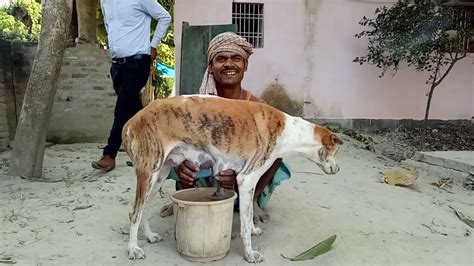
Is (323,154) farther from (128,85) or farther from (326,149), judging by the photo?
(128,85)

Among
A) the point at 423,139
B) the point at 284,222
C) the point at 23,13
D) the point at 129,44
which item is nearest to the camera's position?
the point at 284,222

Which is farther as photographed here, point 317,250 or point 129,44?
point 129,44

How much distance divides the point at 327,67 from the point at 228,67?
4.99 m

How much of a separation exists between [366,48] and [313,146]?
18.0 feet

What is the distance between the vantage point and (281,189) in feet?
13.3

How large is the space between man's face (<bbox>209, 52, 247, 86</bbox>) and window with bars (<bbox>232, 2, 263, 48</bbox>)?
4588mm

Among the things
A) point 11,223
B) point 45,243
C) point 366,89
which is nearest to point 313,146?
point 45,243

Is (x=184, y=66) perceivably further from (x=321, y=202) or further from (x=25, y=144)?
(x=321, y=202)

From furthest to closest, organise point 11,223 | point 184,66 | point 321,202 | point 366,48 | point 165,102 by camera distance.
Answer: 1. point 366,48
2. point 184,66
3. point 321,202
4. point 11,223
5. point 165,102

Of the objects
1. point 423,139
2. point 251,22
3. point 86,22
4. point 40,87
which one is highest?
point 251,22

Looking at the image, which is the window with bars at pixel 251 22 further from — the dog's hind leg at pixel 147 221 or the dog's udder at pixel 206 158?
the dog's udder at pixel 206 158

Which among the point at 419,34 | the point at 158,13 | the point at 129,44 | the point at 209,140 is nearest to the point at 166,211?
the point at 209,140

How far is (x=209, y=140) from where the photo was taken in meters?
2.46

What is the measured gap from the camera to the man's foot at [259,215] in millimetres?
3188
